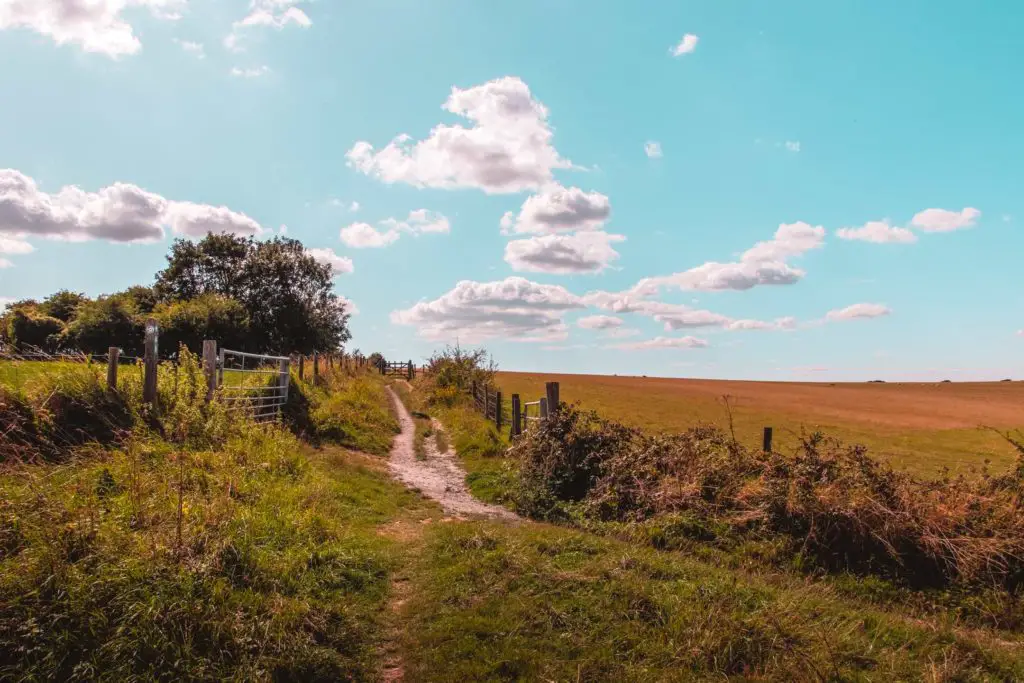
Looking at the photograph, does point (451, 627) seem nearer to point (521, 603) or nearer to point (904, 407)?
point (521, 603)

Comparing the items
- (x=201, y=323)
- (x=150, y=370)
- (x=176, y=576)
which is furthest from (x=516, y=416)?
(x=201, y=323)

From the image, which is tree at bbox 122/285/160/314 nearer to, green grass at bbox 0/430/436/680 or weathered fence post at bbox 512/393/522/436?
weathered fence post at bbox 512/393/522/436

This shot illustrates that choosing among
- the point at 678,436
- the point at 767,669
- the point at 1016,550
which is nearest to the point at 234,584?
the point at 767,669

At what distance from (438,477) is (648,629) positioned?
8.19m

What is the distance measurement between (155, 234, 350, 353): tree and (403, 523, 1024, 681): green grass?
148ft

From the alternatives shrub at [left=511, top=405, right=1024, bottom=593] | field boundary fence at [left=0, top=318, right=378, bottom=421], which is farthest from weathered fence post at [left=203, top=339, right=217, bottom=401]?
shrub at [left=511, top=405, right=1024, bottom=593]

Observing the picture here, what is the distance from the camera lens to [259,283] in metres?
48.5

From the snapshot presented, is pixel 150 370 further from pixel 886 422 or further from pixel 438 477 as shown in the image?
pixel 886 422

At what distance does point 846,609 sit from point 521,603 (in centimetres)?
364

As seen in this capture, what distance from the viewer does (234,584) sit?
5.00 metres

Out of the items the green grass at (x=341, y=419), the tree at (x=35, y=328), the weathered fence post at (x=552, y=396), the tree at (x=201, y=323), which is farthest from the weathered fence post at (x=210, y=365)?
the tree at (x=35, y=328)

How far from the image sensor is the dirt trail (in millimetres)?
10007

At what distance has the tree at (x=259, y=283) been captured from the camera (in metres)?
47.7

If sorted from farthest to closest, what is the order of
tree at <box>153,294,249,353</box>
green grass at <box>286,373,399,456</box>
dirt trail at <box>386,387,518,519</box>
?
tree at <box>153,294,249,353</box>, green grass at <box>286,373,399,456</box>, dirt trail at <box>386,387,518,519</box>
